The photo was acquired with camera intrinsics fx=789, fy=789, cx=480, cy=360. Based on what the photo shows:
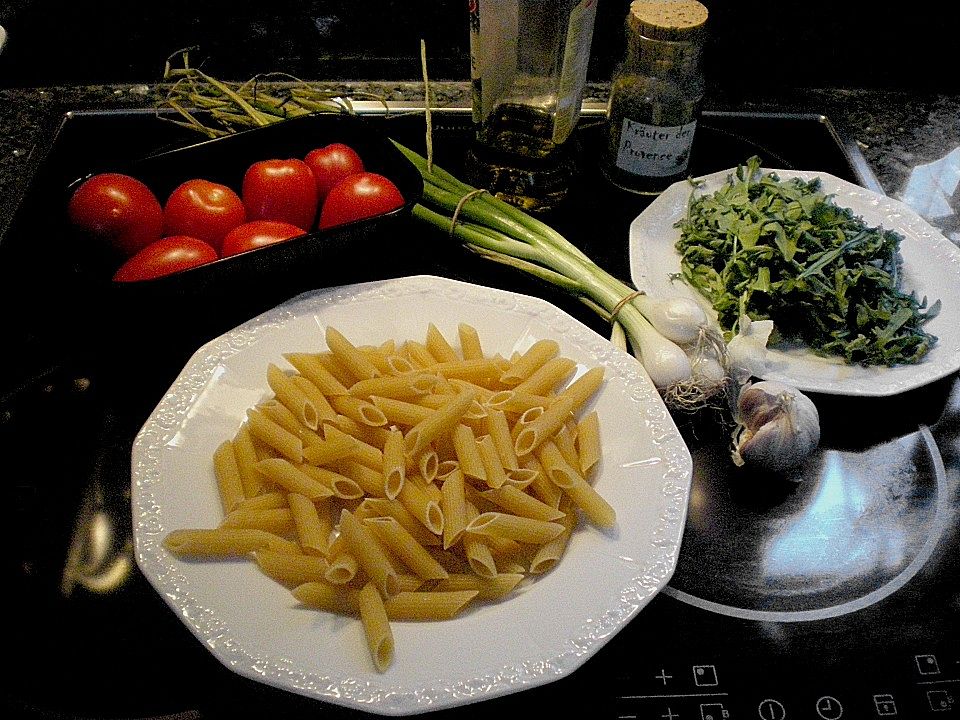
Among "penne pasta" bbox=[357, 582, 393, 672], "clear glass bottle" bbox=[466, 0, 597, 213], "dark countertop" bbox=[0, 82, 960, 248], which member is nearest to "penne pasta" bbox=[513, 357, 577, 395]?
"penne pasta" bbox=[357, 582, 393, 672]

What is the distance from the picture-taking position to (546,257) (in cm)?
123

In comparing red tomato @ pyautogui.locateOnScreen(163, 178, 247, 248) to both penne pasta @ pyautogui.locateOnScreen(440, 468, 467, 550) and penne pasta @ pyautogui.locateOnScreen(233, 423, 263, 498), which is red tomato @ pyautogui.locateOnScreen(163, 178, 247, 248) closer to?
penne pasta @ pyautogui.locateOnScreen(233, 423, 263, 498)

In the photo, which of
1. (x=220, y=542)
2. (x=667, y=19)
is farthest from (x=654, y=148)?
(x=220, y=542)

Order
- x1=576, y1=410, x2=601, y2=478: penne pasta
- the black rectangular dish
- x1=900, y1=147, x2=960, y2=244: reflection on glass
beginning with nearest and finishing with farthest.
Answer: x1=576, y1=410, x2=601, y2=478: penne pasta, the black rectangular dish, x1=900, y1=147, x2=960, y2=244: reflection on glass

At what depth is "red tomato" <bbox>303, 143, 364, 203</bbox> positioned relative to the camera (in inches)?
49.4

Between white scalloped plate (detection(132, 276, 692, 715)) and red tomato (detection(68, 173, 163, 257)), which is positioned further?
red tomato (detection(68, 173, 163, 257))

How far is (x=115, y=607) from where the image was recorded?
2.72ft

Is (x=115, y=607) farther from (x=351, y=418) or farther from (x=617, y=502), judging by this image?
(x=617, y=502)

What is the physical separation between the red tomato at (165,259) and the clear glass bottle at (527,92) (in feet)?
1.74

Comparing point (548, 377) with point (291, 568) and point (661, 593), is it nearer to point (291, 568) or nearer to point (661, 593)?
point (661, 593)

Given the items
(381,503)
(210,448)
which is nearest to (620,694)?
(381,503)

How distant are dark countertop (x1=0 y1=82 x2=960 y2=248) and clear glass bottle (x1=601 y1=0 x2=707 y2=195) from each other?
0.34 metres

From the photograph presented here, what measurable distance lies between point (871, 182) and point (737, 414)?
71cm

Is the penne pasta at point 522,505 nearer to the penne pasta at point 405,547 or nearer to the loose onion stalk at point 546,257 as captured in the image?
the penne pasta at point 405,547
